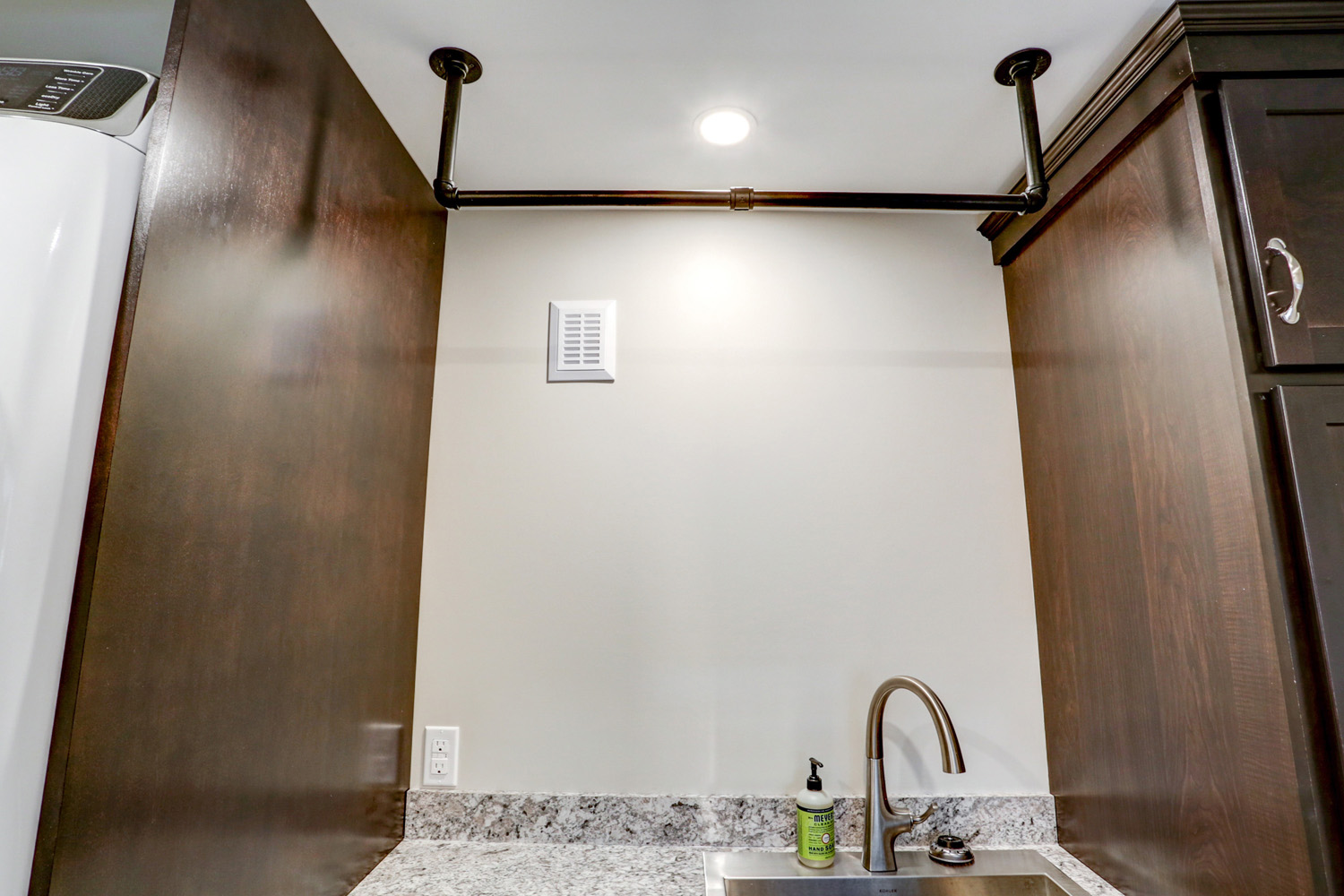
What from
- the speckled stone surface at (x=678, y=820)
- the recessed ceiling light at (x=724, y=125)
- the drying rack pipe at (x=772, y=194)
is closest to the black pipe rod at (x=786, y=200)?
the drying rack pipe at (x=772, y=194)

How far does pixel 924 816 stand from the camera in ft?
4.37

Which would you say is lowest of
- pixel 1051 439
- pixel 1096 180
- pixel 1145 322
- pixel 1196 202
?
pixel 1051 439

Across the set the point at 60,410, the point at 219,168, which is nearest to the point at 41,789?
the point at 60,410

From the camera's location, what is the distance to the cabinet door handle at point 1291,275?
933mm

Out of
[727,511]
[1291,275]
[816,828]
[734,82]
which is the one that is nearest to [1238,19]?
[1291,275]

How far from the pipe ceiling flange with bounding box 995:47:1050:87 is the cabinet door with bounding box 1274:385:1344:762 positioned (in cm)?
66

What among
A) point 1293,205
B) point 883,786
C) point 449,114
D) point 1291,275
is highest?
point 449,114

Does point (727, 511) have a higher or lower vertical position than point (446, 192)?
lower

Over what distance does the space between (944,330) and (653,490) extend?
2.57ft

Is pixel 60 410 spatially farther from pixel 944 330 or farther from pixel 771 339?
pixel 944 330

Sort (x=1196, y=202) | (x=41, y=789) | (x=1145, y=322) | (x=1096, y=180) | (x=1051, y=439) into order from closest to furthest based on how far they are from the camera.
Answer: (x=41, y=789) < (x=1196, y=202) < (x=1145, y=322) < (x=1096, y=180) < (x=1051, y=439)

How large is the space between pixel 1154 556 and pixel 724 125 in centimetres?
110

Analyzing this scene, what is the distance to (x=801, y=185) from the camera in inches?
60.6

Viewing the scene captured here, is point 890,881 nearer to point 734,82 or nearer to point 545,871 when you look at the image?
point 545,871
